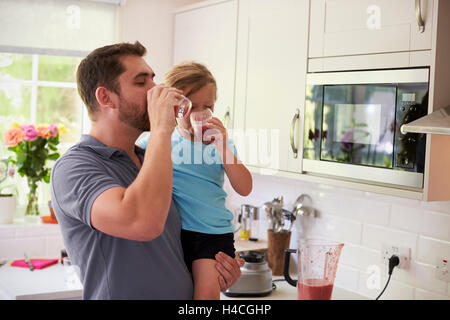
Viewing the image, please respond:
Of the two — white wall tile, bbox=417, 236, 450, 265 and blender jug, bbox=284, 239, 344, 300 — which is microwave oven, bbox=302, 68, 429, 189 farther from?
white wall tile, bbox=417, 236, 450, 265

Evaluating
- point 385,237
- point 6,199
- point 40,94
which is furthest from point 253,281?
point 40,94

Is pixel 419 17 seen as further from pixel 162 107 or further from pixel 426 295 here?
pixel 426 295

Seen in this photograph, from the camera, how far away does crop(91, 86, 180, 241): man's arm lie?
3.92ft

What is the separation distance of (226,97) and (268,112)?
405mm

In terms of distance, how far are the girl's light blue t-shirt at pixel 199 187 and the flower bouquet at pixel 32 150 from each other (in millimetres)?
1554

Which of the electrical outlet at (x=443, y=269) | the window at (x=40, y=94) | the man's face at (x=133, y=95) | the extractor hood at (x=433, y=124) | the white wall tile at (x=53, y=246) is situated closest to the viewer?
the man's face at (x=133, y=95)

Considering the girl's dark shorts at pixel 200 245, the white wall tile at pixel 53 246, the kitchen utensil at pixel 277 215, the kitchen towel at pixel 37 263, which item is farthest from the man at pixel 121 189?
the white wall tile at pixel 53 246

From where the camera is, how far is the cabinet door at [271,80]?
2496mm

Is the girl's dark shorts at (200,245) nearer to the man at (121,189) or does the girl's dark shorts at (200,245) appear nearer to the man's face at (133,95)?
the man at (121,189)

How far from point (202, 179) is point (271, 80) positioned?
1.08 meters

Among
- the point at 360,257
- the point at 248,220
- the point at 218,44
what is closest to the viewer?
the point at 360,257

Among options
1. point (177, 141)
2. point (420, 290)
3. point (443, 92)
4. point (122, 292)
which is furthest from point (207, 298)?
point (420, 290)

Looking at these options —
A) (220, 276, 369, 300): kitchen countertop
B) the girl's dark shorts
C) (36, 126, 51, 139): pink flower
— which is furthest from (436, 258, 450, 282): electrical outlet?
(36, 126, 51, 139): pink flower

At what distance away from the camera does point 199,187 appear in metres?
1.72
